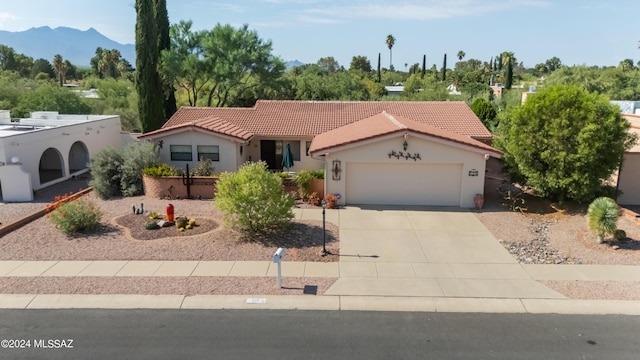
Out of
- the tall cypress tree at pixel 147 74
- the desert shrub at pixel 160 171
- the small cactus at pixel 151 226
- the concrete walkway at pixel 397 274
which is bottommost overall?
the concrete walkway at pixel 397 274

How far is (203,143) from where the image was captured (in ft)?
75.8

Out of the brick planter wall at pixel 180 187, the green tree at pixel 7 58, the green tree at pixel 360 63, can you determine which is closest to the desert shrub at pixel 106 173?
the brick planter wall at pixel 180 187

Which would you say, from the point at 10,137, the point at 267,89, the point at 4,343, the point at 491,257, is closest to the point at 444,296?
the point at 491,257

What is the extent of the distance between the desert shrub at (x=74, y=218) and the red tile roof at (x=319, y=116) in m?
9.61

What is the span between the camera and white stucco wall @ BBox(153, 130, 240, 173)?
23.0 m

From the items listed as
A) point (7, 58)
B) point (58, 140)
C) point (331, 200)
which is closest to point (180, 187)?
point (331, 200)

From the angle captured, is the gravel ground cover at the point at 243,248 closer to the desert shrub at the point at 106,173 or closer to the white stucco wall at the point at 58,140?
the desert shrub at the point at 106,173

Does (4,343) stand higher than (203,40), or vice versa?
(203,40)

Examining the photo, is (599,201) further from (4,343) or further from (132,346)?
(4,343)

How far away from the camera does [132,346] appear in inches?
358

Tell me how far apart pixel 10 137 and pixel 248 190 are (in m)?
13.1

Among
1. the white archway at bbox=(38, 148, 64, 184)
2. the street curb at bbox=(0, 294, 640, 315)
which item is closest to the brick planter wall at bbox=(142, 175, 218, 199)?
the street curb at bbox=(0, 294, 640, 315)

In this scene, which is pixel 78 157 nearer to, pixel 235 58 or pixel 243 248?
pixel 235 58

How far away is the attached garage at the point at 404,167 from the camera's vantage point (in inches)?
765
